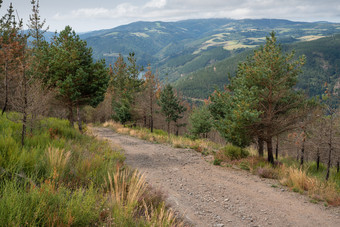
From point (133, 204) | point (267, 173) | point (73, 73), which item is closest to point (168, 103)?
point (73, 73)

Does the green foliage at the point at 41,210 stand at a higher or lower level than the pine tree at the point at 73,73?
lower

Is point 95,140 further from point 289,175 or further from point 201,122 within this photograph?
point 201,122

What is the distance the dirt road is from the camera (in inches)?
227

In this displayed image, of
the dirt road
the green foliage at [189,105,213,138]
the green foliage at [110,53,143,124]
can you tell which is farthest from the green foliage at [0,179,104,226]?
the green foliage at [110,53,143,124]

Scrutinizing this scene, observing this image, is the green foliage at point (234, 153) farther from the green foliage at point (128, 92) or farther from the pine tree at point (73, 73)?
the green foliage at point (128, 92)

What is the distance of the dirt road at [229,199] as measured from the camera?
577 centimetres

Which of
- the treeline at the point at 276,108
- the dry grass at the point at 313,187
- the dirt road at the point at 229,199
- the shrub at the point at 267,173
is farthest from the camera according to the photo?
the treeline at the point at 276,108

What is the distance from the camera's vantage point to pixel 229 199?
7.05 m

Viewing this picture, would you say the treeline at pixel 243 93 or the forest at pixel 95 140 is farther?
the treeline at pixel 243 93

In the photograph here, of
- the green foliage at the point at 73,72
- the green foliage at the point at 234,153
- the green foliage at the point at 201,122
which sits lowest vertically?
the green foliage at the point at 201,122

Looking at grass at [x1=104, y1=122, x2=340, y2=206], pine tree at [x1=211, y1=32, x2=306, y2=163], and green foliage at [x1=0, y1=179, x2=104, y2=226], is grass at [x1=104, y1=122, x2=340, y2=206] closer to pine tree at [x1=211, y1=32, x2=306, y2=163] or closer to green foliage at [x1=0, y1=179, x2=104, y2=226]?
pine tree at [x1=211, y1=32, x2=306, y2=163]

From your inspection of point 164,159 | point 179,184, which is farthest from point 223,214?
point 164,159

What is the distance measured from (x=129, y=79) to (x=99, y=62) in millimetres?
23729

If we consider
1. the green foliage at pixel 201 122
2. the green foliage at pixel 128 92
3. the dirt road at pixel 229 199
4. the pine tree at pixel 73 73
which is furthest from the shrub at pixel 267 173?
the green foliage at pixel 128 92
